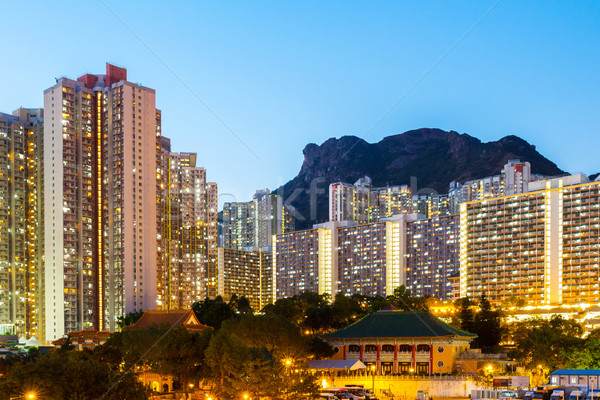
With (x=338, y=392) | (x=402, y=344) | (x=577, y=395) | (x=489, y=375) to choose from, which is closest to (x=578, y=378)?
(x=577, y=395)

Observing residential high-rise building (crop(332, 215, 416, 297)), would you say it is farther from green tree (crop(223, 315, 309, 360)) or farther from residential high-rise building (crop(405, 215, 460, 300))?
green tree (crop(223, 315, 309, 360))

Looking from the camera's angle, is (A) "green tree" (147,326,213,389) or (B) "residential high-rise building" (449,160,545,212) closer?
(A) "green tree" (147,326,213,389)

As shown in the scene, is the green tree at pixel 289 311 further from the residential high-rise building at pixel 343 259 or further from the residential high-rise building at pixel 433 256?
the residential high-rise building at pixel 433 256

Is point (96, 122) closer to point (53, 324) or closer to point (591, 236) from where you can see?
point (53, 324)

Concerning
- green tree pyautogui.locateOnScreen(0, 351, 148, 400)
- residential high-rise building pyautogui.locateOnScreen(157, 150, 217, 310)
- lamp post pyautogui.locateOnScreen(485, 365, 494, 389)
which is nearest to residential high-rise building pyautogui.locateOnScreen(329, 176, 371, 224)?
residential high-rise building pyautogui.locateOnScreen(157, 150, 217, 310)

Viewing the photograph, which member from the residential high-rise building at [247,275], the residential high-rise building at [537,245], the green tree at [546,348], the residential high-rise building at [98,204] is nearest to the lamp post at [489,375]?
the green tree at [546,348]

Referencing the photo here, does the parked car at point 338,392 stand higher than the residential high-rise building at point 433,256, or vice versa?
the residential high-rise building at point 433,256
